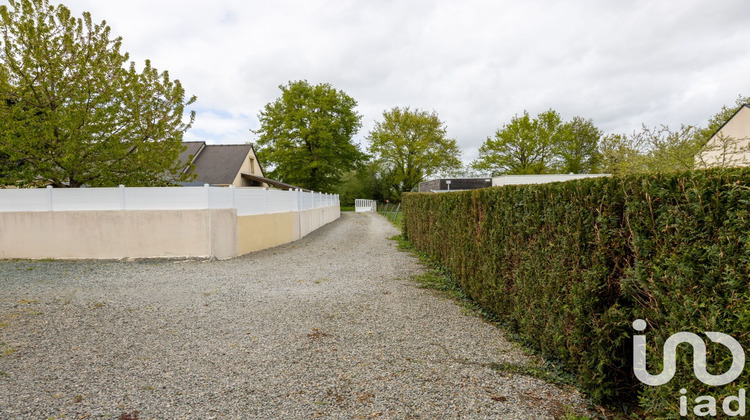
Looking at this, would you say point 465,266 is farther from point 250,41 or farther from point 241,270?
point 250,41

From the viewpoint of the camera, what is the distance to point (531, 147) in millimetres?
39812

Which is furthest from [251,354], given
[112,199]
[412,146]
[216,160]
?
[412,146]

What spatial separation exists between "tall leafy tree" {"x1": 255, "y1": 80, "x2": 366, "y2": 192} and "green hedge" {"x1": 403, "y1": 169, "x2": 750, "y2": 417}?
31.1m

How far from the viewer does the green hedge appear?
1.72 m

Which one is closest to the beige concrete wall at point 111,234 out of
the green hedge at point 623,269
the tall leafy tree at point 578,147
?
the green hedge at point 623,269

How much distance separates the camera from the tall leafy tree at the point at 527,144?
3984cm

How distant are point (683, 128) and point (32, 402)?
48.5 ft

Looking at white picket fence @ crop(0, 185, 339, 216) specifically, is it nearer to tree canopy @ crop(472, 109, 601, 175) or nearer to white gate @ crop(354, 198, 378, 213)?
white gate @ crop(354, 198, 378, 213)

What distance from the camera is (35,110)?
32.0 ft

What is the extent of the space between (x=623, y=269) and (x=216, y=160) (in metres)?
26.2

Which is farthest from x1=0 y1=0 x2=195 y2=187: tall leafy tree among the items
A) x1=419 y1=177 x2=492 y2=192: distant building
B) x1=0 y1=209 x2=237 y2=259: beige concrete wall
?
x1=419 y1=177 x2=492 y2=192: distant building

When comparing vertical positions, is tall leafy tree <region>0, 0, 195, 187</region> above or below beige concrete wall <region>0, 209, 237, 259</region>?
above

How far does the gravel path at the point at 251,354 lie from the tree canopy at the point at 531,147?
37434 millimetres

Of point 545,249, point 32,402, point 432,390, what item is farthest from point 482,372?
point 32,402
